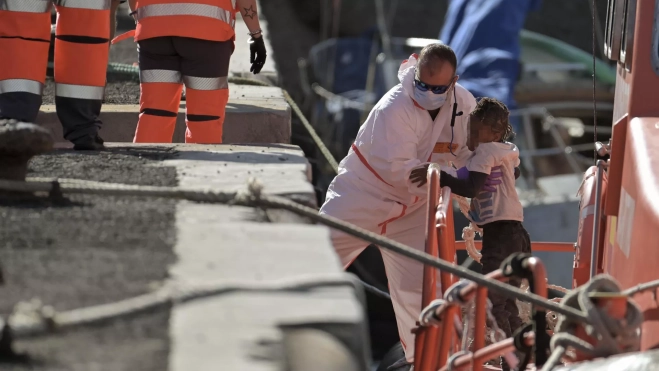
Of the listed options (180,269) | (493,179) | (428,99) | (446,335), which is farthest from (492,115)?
(180,269)

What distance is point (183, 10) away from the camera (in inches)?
202

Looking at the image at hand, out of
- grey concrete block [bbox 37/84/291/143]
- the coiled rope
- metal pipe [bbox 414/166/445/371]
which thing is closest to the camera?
the coiled rope

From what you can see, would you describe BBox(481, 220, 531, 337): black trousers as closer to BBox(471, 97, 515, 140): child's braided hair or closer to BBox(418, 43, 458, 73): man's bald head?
BBox(471, 97, 515, 140): child's braided hair

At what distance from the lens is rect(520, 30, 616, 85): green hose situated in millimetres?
16219

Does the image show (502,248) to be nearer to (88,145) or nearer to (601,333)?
(88,145)

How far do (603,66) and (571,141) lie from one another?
1474mm

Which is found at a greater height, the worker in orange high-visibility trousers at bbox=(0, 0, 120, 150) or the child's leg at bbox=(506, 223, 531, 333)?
the worker in orange high-visibility trousers at bbox=(0, 0, 120, 150)

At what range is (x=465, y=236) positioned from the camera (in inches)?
198

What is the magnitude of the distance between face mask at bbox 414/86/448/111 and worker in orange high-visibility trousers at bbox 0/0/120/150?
1440mm

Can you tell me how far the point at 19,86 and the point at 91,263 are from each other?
1.89 metres

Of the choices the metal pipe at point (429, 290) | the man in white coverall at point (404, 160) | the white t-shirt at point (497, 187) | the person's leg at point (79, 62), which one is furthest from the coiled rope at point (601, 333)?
the person's leg at point (79, 62)

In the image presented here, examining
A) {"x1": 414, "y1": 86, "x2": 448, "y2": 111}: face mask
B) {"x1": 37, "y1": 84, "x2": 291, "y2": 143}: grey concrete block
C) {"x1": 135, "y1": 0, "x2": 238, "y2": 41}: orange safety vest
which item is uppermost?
{"x1": 135, "y1": 0, "x2": 238, "y2": 41}: orange safety vest

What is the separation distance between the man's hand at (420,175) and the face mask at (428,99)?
32cm

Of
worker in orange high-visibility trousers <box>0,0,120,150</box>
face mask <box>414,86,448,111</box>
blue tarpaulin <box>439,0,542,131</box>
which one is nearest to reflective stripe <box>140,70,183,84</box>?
worker in orange high-visibility trousers <box>0,0,120,150</box>
